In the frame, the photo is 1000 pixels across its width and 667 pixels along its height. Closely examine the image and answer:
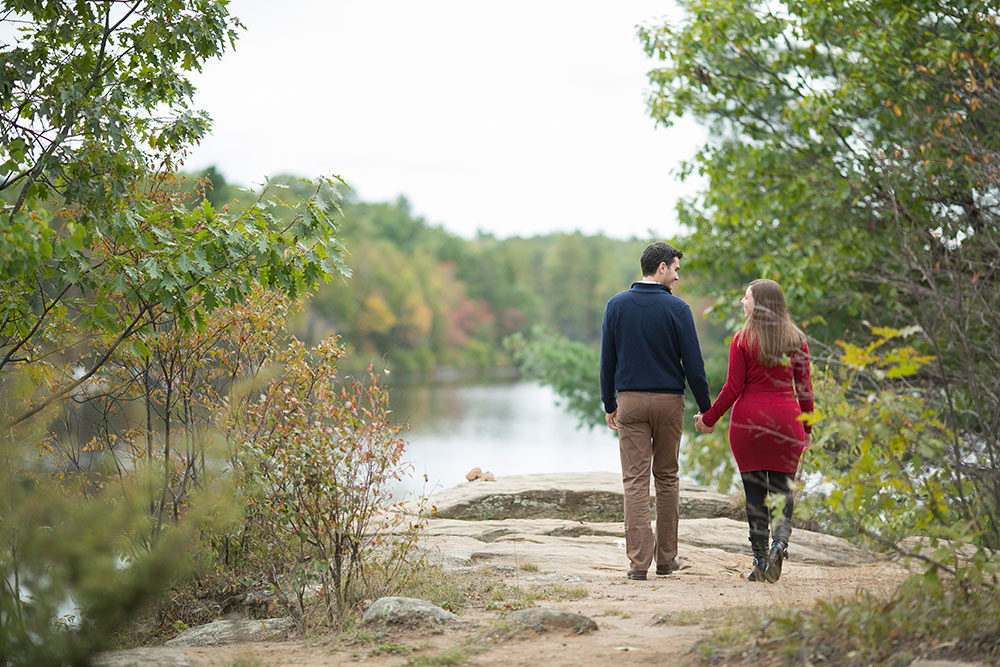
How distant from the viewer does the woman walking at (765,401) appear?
18.9ft

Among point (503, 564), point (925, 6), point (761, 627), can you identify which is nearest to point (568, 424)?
point (925, 6)

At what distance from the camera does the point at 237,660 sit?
13.9ft

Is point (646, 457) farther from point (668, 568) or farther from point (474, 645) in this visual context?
point (474, 645)

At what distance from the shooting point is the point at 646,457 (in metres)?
5.99

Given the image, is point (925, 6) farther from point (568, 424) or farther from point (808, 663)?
point (568, 424)

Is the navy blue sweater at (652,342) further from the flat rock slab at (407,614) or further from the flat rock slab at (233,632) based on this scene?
the flat rock slab at (233,632)

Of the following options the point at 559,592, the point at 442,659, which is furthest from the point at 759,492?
the point at 442,659

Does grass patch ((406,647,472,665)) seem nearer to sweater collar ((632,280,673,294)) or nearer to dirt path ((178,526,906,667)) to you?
dirt path ((178,526,906,667))

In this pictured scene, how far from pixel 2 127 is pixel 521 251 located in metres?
93.4

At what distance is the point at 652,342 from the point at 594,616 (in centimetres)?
177

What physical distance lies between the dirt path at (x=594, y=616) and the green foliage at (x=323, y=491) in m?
0.56

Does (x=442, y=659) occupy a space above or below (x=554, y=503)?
above

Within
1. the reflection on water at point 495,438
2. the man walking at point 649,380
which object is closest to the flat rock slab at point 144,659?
the man walking at point 649,380

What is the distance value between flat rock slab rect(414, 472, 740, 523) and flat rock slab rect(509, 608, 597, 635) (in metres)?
4.46
